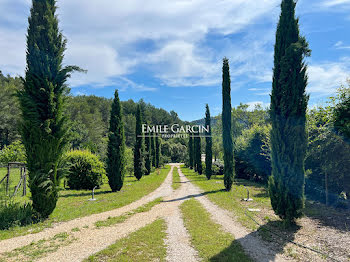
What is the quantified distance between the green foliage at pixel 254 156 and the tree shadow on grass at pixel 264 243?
11.8m

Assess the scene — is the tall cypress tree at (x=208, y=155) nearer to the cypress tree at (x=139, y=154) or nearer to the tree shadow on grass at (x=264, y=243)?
the cypress tree at (x=139, y=154)

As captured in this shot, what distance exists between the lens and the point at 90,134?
42344mm

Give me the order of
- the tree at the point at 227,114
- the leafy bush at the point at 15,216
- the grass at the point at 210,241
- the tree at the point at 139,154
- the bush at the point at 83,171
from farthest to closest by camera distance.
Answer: the tree at the point at 139,154 → the bush at the point at 83,171 → the tree at the point at 227,114 → the leafy bush at the point at 15,216 → the grass at the point at 210,241

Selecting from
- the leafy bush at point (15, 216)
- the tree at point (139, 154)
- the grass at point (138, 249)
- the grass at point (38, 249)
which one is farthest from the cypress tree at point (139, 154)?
the grass at point (38, 249)

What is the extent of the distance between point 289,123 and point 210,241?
4324 millimetres

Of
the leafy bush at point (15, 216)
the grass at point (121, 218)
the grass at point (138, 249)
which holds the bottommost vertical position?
the grass at point (121, 218)

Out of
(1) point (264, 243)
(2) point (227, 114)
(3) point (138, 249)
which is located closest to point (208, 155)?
(2) point (227, 114)

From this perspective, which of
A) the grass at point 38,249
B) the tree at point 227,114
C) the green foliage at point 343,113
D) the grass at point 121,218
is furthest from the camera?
the tree at point 227,114

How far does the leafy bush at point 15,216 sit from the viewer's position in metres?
6.53

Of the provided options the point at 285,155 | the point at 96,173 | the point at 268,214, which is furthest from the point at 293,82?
the point at 96,173

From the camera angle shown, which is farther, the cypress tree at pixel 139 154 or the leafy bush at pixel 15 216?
the cypress tree at pixel 139 154

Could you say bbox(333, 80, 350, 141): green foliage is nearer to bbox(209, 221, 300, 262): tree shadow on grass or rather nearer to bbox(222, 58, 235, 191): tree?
bbox(209, 221, 300, 262): tree shadow on grass

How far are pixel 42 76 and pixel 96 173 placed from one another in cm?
895

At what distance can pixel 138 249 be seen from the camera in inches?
196
